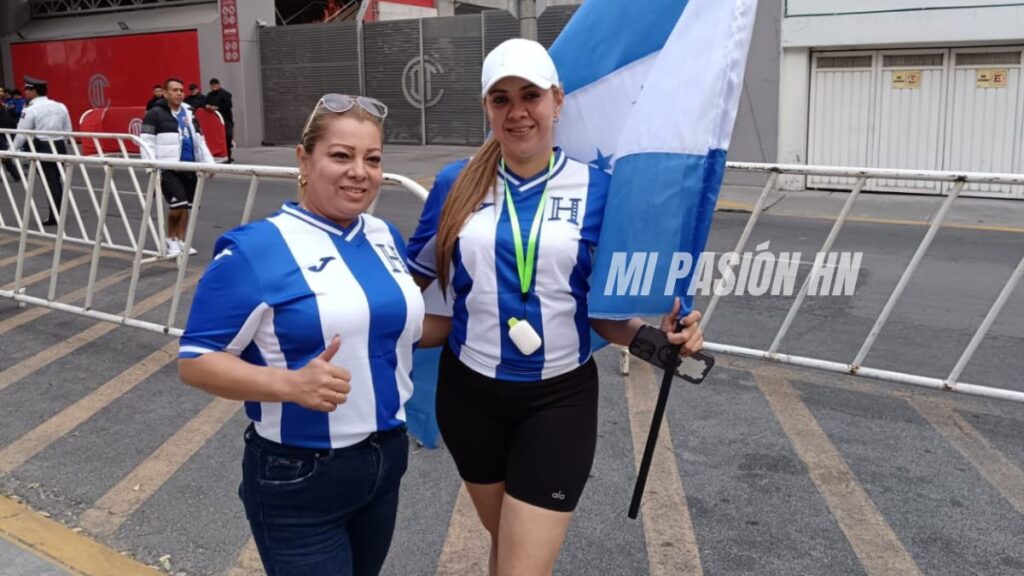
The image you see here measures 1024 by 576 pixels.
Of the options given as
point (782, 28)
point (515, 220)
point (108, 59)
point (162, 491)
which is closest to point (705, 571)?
point (515, 220)

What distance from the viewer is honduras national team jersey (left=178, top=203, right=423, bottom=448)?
7.14 feet

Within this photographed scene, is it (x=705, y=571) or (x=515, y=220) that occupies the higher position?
(x=515, y=220)

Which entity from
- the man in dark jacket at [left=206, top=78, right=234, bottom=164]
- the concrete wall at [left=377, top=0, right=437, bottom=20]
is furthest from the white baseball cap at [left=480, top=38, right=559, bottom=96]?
the concrete wall at [left=377, top=0, right=437, bottom=20]

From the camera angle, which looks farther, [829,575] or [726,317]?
[726,317]

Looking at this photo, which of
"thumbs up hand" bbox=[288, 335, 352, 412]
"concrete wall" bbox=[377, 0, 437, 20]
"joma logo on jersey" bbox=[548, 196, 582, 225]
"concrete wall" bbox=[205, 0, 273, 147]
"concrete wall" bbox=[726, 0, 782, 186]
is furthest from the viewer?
"concrete wall" bbox=[377, 0, 437, 20]

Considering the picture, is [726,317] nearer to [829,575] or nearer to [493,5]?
[829,575]

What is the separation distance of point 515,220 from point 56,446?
358 centimetres

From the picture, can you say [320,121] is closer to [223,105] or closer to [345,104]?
[345,104]

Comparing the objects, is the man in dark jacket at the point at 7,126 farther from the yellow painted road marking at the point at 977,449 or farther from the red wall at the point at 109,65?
the yellow painted road marking at the point at 977,449

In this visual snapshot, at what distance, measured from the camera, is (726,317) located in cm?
729

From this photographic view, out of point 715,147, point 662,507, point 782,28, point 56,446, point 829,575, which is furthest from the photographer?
point 782,28

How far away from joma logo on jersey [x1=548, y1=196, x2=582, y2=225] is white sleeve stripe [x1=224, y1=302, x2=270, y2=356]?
0.84 meters

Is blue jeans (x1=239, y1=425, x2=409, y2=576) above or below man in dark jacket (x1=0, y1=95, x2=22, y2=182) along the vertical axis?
below

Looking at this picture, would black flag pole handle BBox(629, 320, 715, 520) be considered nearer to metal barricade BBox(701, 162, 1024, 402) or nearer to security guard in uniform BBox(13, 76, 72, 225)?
metal barricade BBox(701, 162, 1024, 402)
